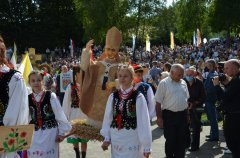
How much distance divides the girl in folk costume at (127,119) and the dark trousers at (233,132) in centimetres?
215

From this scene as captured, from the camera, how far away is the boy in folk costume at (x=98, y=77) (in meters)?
7.39

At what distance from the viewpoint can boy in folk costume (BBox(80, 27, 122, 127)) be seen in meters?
7.39

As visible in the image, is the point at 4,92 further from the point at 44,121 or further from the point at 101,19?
the point at 101,19

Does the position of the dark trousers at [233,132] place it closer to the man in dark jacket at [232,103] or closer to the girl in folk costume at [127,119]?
the man in dark jacket at [232,103]

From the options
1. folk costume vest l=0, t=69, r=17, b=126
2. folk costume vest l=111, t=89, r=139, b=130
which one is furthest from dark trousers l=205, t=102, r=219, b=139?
folk costume vest l=0, t=69, r=17, b=126

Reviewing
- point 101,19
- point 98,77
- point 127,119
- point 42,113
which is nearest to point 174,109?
point 98,77

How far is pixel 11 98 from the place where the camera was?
14.4 ft

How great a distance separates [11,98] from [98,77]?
323 centimetres

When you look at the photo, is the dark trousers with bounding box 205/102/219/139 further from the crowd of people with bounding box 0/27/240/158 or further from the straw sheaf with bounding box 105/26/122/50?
the straw sheaf with bounding box 105/26/122/50

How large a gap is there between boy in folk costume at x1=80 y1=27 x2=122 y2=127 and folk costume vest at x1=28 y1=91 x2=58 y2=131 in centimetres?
147

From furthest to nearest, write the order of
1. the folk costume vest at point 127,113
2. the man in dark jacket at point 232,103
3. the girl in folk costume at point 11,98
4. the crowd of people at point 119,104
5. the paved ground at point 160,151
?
the paved ground at point 160,151 < the man in dark jacket at point 232,103 < the folk costume vest at point 127,113 < the crowd of people at point 119,104 < the girl in folk costume at point 11,98

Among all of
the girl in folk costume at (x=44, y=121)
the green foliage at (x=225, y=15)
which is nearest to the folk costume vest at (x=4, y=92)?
the girl in folk costume at (x=44, y=121)

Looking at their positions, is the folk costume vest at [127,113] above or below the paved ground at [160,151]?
above

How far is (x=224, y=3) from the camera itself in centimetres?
3578
